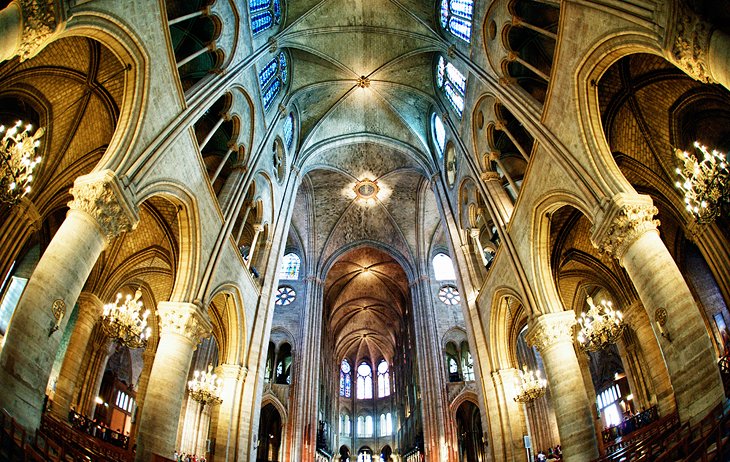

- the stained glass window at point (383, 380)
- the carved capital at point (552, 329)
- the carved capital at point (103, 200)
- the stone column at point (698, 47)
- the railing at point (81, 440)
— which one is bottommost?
the railing at point (81, 440)

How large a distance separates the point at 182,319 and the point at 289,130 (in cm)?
1319

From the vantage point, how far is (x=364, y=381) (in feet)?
158

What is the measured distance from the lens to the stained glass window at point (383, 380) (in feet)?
153

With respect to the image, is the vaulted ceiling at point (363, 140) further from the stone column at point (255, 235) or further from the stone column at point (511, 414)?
the stone column at point (511, 414)

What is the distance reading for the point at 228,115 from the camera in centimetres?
1495

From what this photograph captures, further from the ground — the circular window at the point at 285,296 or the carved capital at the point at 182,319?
the circular window at the point at 285,296

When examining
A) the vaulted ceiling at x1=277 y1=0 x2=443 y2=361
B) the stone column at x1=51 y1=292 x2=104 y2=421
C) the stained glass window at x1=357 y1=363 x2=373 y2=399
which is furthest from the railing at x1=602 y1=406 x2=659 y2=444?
the stained glass window at x1=357 y1=363 x2=373 y2=399

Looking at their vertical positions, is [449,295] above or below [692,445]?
above

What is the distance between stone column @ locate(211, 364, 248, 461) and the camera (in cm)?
1419

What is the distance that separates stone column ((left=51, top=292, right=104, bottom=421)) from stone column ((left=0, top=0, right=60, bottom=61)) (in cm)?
1089

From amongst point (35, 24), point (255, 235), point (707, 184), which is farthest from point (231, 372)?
point (707, 184)

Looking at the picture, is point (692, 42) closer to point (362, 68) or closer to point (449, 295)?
point (362, 68)

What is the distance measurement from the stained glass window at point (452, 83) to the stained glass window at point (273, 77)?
712 cm

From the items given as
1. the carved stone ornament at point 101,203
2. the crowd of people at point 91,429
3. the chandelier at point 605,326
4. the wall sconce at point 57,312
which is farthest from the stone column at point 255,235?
the chandelier at point 605,326
